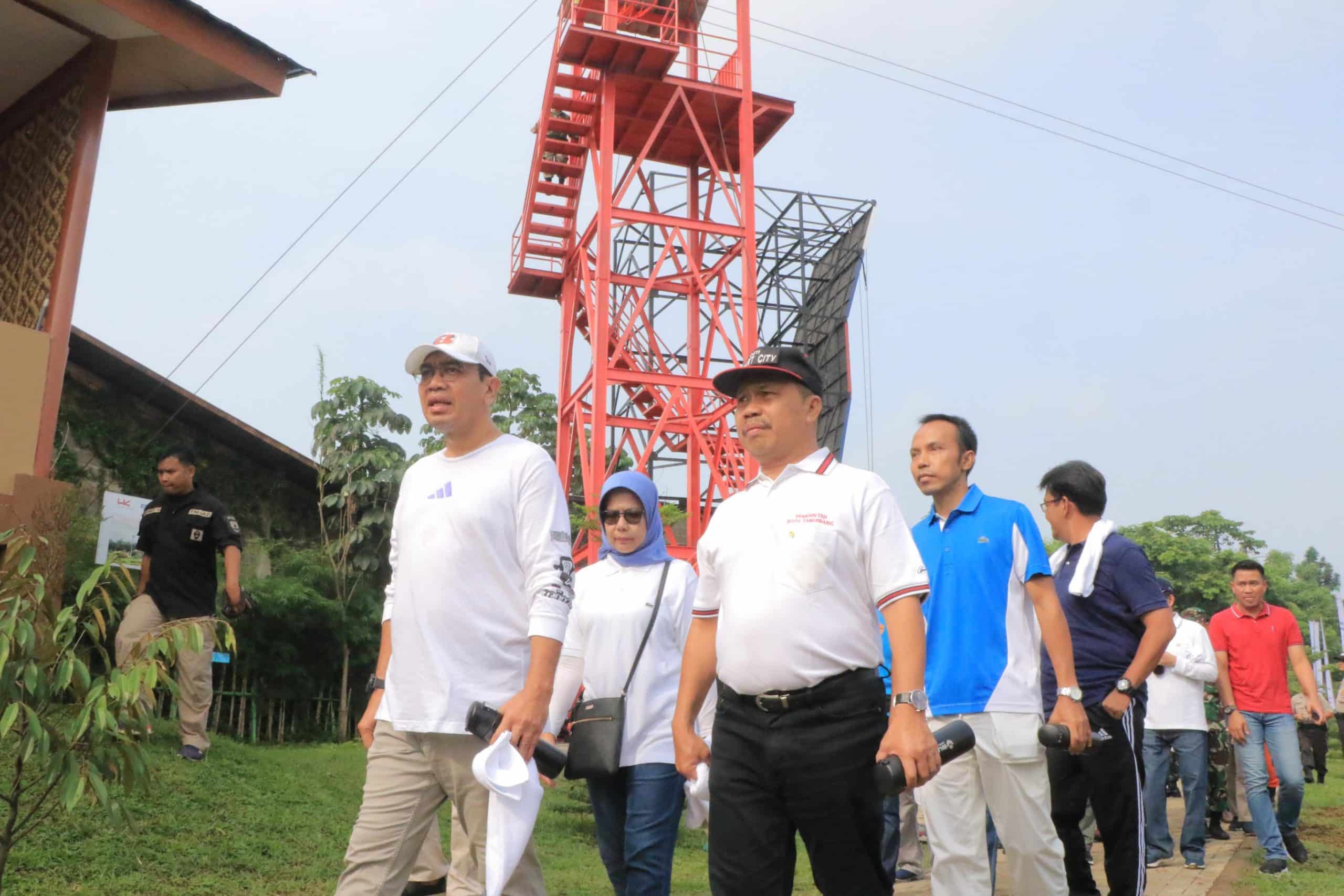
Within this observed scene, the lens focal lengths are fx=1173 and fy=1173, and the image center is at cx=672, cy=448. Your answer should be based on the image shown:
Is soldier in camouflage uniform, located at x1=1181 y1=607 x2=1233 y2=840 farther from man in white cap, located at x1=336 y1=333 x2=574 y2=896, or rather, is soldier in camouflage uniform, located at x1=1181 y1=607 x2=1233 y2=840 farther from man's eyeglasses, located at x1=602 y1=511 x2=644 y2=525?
man in white cap, located at x1=336 y1=333 x2=574 y2=896

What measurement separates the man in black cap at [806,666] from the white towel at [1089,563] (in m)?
2.08

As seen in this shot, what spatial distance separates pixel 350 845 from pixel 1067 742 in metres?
2.66

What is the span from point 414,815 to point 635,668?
1.37m

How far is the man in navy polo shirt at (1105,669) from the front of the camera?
4.85 m

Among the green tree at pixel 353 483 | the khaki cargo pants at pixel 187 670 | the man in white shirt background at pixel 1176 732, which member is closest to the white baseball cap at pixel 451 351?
the khaki cargo pants at pixel 187 670

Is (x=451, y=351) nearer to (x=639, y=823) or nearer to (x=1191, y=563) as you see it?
(x=639, y=823)

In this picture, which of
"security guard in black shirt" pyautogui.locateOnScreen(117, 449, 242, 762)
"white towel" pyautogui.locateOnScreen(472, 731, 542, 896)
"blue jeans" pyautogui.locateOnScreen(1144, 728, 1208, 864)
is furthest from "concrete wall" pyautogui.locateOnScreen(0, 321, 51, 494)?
"blue jeans" pyautogui.locateOnScreen(1144, 728, 1208, 864)

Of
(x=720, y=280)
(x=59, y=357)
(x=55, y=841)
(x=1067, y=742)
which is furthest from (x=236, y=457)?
(x=1067, y=742)

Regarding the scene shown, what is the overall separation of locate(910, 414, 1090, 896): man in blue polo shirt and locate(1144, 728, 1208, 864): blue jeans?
3353mm

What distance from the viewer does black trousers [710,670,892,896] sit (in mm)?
3188

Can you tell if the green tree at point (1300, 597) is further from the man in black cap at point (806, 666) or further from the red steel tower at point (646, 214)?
the man in black cap at point (806, 666)

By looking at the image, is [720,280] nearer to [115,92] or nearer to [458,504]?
[115,92]

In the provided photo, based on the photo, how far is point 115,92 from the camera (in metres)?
8.42

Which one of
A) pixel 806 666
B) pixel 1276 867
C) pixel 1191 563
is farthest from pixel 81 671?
pixel 1191 563
